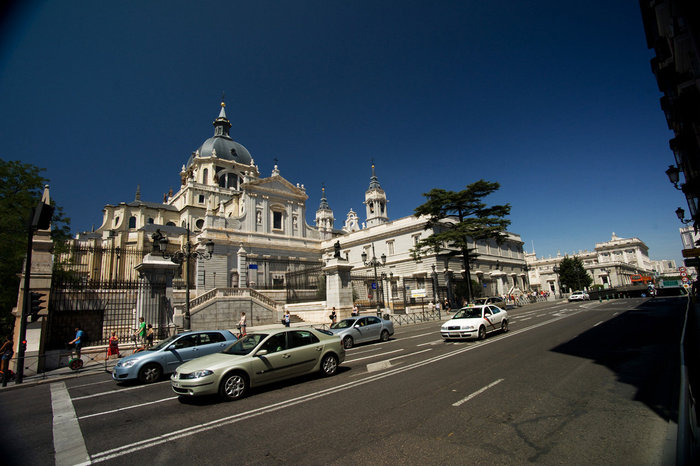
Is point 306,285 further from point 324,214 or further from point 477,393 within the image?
point 324,214

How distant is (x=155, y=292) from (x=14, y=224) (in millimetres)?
10419

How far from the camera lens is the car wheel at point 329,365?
28.1 ft

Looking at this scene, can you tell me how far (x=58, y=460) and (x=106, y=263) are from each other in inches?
1716

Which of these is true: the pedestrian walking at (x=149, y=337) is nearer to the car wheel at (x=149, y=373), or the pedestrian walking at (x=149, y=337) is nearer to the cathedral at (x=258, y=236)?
the car wheel at (x=149, y=373)

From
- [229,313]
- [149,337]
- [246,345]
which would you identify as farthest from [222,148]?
[246,345]

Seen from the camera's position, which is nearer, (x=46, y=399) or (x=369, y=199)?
(x=46, y=399)

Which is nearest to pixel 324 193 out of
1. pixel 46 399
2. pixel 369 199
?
pixel 369 199

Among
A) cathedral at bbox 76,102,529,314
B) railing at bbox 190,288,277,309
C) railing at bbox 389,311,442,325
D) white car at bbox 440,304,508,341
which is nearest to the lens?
white car at bbox 440,304,508,341

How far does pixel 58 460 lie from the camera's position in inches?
177

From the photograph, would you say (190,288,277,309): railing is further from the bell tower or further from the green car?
the bell tower

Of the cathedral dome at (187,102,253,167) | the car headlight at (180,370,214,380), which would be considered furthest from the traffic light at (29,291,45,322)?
the cathedral dome at (187,102,253,167)

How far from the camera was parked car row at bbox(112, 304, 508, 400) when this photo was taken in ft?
22.1

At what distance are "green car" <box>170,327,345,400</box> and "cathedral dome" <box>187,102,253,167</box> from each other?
59505mm

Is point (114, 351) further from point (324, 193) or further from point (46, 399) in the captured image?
point (324, 193)
